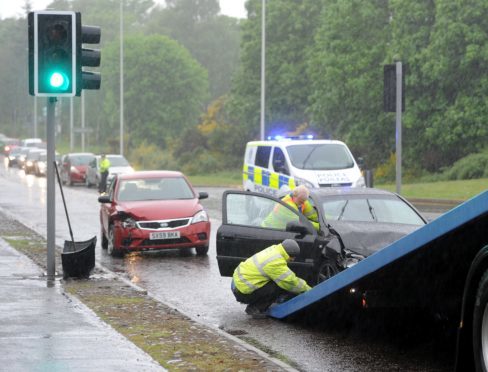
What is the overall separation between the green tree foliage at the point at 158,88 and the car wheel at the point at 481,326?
91.2 meters

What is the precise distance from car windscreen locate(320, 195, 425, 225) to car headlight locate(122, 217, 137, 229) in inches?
210

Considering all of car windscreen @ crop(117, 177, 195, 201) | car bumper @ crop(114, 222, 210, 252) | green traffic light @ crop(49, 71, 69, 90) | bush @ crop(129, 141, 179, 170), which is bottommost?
bush @ crop(129, 141, 179, 170)

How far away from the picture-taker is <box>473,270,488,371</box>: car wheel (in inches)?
279

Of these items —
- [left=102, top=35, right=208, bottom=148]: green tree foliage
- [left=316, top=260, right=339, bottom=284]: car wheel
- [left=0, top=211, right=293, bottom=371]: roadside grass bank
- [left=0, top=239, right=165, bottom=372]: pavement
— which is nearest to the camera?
[left=0, top=239, right=165, bottom=372]: pavement

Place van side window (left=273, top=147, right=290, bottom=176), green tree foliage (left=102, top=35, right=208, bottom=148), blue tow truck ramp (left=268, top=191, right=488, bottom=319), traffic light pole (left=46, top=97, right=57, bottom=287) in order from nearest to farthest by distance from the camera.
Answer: blue tow truck ramp (left=268, top=191, right=488, bottom=319)
traffic light pole (left=46, top=97, right=57, bottom=287)
van side window (left=273, top=147, right=290, bottom=176)
green tree foliage (left=102, top=35, right=208, bottom=148)

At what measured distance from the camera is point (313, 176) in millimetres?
25672

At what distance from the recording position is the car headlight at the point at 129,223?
60.3ft

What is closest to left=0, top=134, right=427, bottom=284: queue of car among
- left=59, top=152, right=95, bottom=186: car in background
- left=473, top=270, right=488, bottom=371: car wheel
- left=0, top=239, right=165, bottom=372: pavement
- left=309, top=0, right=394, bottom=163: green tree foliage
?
left=0, top=239, right=165, bottom=372: pavement

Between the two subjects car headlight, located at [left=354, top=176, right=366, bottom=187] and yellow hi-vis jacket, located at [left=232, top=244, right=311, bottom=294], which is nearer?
yellow hi-vis jacket, located at [left=232, top=244, right=311, bottom=294]

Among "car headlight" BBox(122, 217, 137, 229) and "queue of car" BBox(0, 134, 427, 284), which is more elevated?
"queue of car" BBox(0, 134, 427, 284)

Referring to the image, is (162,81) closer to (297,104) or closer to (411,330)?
(297,104)

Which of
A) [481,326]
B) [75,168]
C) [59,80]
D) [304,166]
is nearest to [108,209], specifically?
[59,80]

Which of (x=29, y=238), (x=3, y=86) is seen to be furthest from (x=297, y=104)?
(x=3, y=86)

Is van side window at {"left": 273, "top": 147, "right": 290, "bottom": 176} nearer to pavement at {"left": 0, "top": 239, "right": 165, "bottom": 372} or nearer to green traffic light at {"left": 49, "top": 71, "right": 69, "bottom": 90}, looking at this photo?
green traffic light at {"left": 49, "top": 71, "right": 69, "bottom": 90}
